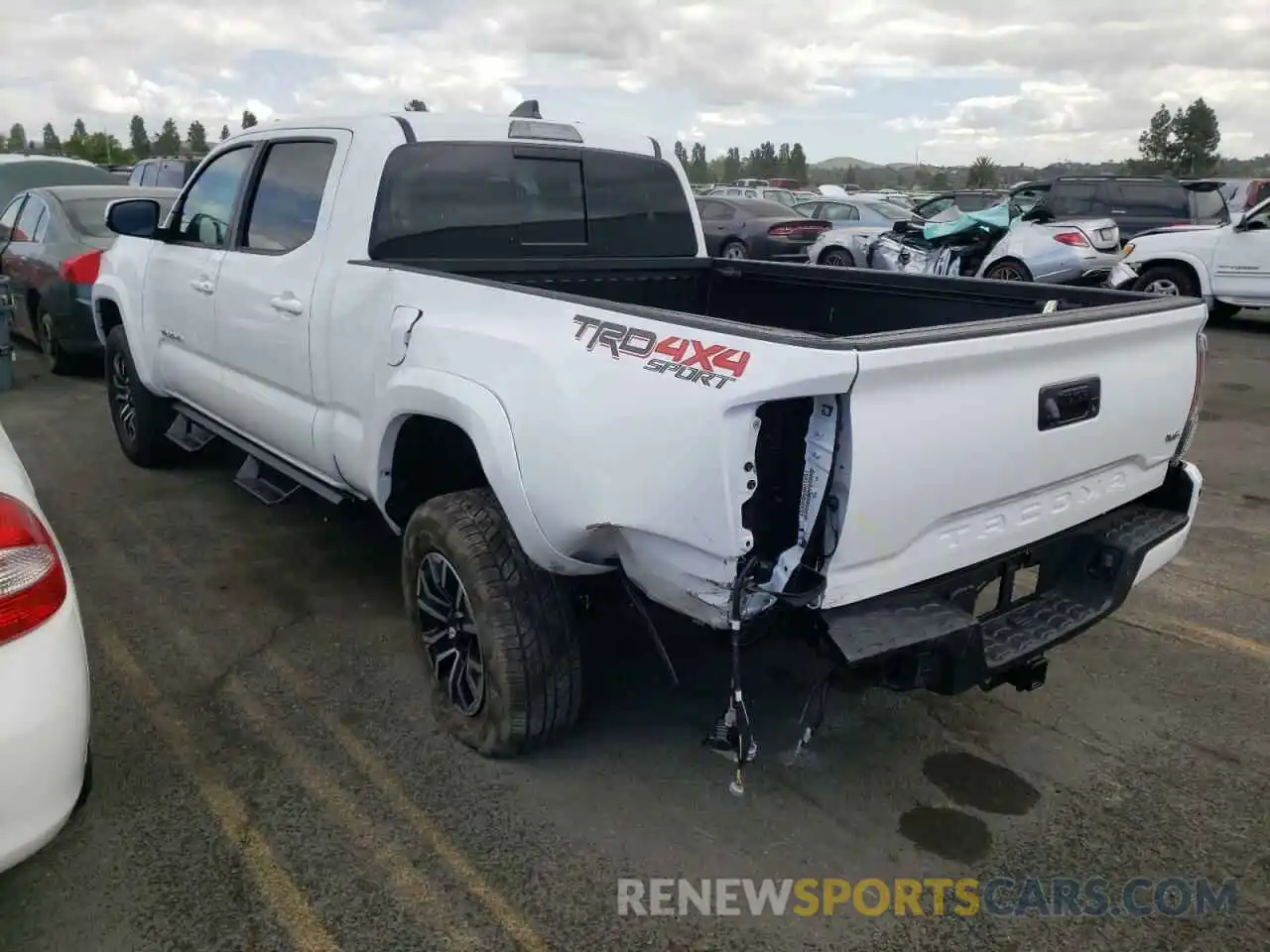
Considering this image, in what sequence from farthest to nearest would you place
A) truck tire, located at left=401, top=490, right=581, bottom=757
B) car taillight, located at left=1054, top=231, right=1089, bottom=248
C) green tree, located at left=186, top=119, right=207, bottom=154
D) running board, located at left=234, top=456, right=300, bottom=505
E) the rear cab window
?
green tree, located at left=186, top=119, right=207, bottom=154 < car taillight, located at left=1054, top=231, right=1089, bottom=248 < running board, located at left=234, top=456, right=300, bottom=505 < the rear cab window < truck tire, located at left=401, top=490, right=581, bottom=757

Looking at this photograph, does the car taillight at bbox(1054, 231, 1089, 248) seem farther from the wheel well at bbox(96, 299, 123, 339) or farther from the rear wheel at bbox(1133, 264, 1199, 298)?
the wheel well at bbox(96, 299, 123, 339)

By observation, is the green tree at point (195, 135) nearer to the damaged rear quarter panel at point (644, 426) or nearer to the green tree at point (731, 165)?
the green tree at point (731, 165)

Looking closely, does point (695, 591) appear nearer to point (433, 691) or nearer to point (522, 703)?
point (522, 703)

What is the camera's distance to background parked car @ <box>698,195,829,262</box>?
681 inches

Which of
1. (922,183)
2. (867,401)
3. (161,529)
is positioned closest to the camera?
(867,401)

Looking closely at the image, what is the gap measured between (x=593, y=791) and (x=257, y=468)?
104 inches

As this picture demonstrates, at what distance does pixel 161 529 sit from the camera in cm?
526

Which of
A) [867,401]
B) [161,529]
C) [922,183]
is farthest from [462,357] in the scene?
[922,183]

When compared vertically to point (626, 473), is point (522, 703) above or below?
below

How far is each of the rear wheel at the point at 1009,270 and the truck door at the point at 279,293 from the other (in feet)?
35.6

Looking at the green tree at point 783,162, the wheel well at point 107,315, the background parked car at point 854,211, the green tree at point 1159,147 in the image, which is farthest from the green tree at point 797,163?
the wheel well at point 107,315

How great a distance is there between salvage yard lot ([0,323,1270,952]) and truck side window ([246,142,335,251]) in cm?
154

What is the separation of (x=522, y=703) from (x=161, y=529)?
3.09 m

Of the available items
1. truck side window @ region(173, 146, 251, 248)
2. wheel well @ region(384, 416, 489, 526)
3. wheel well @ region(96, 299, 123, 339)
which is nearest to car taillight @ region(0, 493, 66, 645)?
wheel well @ region(384, 416, 489, 526)
